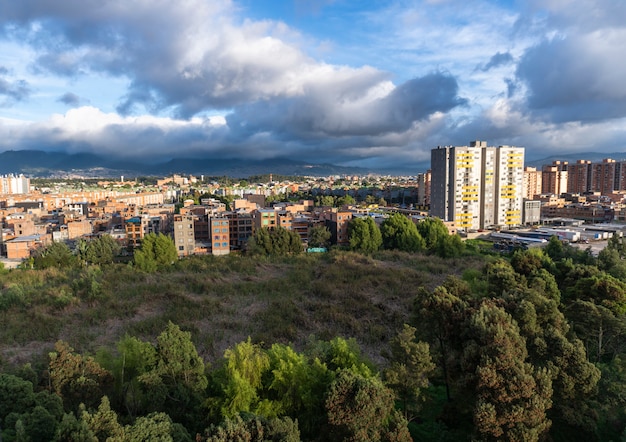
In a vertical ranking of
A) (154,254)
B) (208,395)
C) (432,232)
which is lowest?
(154,254)

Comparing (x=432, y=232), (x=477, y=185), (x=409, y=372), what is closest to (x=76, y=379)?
A: (x=409, y=372)

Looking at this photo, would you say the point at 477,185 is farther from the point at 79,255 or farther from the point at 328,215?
the point at 79,255

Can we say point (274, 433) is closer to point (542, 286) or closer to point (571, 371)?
point (571, 371)

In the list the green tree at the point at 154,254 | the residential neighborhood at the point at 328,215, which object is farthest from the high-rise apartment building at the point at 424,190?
the green tree at the point at 154,254

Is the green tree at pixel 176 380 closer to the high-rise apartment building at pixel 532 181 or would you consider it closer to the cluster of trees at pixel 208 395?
the cluster of trees at pixel 208 395

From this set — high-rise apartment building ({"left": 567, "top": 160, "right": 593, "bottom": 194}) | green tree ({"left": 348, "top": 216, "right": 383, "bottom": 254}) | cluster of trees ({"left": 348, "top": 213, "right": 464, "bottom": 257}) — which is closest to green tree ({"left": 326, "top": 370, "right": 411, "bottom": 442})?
cluster of trees ({"left": 348, "top": 213, "right": 464, "bottom": 257})

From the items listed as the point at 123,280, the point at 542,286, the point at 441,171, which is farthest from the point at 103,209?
the point at 542,286
